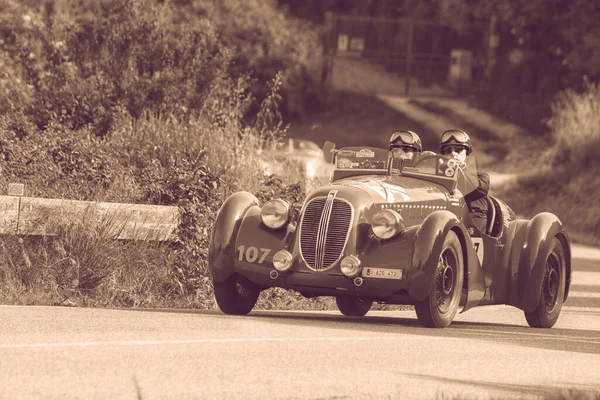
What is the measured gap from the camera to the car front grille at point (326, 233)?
481 inches

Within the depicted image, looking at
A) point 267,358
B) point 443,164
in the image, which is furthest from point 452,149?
point 267,358

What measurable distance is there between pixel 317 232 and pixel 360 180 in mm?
874

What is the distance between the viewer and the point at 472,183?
13.7 meters

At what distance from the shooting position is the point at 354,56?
169 feet

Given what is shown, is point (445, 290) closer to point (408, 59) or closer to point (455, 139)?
point (455, 139)

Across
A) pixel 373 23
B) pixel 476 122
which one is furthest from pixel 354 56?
pixel 476 122

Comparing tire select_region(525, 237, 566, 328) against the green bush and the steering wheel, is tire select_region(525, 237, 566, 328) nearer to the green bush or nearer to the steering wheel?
the steering wheel

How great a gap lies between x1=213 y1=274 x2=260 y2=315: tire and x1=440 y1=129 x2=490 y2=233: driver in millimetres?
2191

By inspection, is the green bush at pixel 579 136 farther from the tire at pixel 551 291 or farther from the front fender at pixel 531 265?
the front fender at pixel 531 265

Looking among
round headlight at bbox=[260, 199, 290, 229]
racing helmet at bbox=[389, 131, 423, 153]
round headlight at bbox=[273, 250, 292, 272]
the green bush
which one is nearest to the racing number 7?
racing helmet at bbox=[389, 131, 423, 153]

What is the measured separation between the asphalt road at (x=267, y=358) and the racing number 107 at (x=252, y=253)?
1.53ft

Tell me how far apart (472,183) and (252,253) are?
7.53 ft

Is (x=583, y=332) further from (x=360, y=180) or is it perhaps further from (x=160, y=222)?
(x=160, y=222)

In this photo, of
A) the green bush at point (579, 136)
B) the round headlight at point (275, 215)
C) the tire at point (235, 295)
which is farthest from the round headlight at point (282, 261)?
the green bush at point (579, 136)
